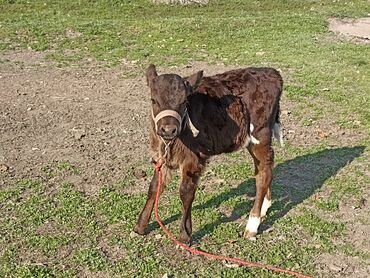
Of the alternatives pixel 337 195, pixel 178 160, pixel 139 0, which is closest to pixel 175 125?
pixel 178 160

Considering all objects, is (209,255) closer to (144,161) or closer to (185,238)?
(185,238)

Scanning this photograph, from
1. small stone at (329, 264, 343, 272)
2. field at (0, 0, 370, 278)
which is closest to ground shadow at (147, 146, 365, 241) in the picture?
field at (0, 0, 370, 278)

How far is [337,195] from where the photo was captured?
6664mm

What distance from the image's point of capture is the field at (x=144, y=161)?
5.39m

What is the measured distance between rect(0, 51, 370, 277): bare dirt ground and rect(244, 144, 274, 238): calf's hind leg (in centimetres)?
74

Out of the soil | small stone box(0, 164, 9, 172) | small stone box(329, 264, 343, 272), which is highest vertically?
small stone box(0, 164, 9, 172)

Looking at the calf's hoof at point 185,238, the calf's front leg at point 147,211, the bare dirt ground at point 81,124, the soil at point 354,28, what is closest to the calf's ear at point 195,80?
the calf's front leg at point 147,211

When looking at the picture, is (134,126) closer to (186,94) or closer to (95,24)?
(186,94)

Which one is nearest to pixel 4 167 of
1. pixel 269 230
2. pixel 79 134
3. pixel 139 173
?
pixel 79 134

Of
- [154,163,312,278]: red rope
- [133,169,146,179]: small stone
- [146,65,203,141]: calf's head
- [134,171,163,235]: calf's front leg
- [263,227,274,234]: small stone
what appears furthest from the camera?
[133,169,146,179]: small stone

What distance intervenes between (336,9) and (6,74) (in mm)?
12531

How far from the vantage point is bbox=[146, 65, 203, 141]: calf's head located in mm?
4594

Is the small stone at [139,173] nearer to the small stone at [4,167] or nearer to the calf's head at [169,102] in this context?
the small stone at [4,167]

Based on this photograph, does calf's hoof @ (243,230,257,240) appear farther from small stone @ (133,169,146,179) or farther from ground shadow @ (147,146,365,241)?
small stone @ (133,169,146,179)
